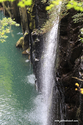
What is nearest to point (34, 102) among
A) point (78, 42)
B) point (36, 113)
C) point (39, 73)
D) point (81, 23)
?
point (36, 113)

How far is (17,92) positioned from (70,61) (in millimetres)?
6492

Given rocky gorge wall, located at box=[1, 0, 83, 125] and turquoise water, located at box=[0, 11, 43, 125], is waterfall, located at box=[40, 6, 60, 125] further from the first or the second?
rocky gorge wall, located at box=[1, 0, 83, 125]

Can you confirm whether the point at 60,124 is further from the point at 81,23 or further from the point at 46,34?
the point at 46,34

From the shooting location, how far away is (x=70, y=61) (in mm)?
4918

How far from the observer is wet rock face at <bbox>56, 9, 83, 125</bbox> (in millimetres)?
4402

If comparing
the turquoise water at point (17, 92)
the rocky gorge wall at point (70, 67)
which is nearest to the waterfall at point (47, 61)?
the turquoise water at point (17, 92)

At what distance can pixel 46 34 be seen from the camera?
912cm

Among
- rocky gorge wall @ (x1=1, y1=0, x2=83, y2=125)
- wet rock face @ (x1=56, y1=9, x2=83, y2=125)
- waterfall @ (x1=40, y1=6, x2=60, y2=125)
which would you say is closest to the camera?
rocky gorge wall @ (x1=1, y1=0, x2=83, y2=125)

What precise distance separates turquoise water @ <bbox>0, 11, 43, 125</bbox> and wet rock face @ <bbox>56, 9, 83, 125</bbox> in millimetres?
3538

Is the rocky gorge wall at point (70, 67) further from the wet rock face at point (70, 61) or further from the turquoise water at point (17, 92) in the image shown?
the turquoise water at point (17, 92)

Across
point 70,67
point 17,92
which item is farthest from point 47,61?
point 17,92

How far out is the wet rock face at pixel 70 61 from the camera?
4402mm

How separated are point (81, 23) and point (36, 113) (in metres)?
6.47

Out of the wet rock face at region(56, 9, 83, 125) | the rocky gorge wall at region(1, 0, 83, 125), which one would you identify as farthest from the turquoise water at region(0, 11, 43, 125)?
the wet rock face at region(56, 9, 83, 125)
